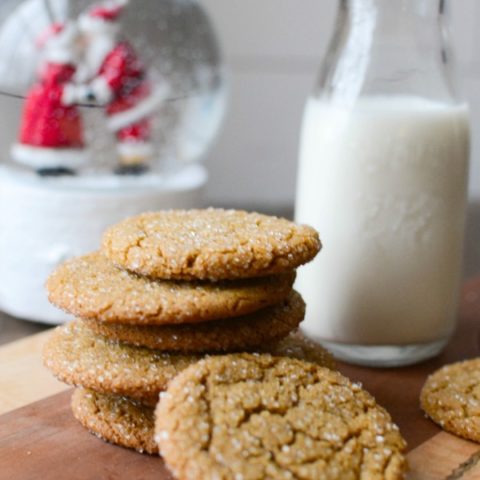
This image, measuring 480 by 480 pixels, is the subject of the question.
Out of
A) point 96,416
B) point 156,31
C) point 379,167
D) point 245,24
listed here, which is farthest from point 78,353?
point 245,24

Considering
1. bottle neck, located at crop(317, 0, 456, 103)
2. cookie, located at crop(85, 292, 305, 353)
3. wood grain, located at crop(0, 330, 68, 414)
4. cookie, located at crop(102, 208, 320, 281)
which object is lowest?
wood grain, located at crop(0, 330, 68, 414)

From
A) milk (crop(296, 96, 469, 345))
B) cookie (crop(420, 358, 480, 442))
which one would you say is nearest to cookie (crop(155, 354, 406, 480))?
cookie (crop(420, 358, 480, 442))

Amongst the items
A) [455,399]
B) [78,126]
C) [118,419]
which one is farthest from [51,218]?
[455,399]

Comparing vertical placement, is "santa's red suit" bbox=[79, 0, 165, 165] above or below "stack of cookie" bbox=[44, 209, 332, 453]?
above

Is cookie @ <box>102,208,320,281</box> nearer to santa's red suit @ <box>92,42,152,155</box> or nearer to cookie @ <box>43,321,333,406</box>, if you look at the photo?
cookie @ <box>43,321,333,406</box>

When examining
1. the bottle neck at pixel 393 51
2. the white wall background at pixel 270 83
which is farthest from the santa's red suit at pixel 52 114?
the white wall background at pixel 270 83

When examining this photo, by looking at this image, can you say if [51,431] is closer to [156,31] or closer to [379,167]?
[379,167]
